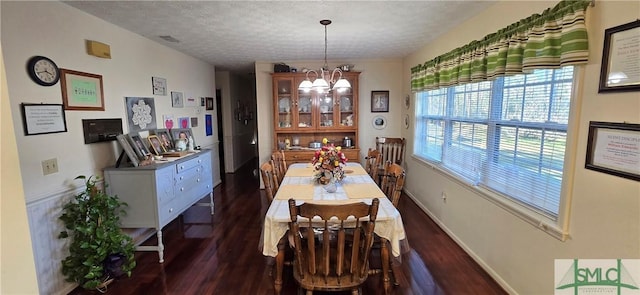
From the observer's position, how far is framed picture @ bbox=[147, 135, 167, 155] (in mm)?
3246

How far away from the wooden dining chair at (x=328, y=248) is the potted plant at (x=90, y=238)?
1555 millimetres

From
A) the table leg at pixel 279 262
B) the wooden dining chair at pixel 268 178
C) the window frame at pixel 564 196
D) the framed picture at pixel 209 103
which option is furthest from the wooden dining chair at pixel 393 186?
the framed picture at pixel 209 103

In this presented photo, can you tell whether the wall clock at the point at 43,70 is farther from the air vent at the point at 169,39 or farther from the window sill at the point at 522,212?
the window sill at the point at 522,212

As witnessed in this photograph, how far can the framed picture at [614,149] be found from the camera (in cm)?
138

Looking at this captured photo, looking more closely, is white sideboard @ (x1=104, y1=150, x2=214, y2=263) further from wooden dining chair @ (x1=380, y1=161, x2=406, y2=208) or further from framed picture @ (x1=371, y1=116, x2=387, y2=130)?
framed picture @ (x1=371, y1=116, x2=387, y2=130)

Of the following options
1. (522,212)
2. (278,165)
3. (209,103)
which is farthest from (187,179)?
(522,212)

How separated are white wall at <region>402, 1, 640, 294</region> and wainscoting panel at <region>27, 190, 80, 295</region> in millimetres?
3461

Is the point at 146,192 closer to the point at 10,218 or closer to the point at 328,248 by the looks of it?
the point at 328,248

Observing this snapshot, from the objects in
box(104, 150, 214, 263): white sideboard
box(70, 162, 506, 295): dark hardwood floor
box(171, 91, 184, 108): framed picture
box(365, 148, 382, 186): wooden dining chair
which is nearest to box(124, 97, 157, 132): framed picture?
box(171, 91, 184, 108): framed picture

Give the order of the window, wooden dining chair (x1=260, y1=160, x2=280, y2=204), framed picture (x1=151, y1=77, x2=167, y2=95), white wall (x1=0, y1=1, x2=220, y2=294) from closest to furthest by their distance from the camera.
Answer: the window < white wall (x1=0, y1=1, x2=220, y2=294) < wooden dining chair (x1=260, y1=160, x2=280, y2=204) < framed picture (x1=151, y1=77, x2=167, y2=95)

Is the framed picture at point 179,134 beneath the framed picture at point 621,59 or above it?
beneath

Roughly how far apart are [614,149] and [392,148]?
3432 mm

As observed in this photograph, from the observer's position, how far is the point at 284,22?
9.22 ft

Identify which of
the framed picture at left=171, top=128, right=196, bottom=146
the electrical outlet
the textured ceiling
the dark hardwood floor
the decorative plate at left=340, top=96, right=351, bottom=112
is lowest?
the dark hardwood floor
